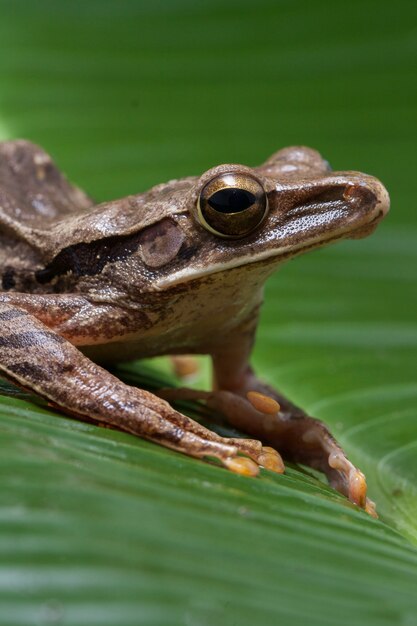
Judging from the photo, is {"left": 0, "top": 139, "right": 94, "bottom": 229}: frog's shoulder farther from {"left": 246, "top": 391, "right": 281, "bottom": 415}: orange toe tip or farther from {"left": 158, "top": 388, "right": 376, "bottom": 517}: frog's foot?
{"left": 246, "top": 391, "right": 281, "bottom": 415}: orange toe tip

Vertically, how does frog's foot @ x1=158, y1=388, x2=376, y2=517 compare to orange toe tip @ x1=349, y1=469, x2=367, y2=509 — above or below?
above

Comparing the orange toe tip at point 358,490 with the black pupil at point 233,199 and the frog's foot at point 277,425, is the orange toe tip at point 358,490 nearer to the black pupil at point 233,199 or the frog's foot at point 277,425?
the frog's foot at point 277,425

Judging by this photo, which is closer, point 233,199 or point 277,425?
point 233,199

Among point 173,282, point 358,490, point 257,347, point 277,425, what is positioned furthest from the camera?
point 257,347

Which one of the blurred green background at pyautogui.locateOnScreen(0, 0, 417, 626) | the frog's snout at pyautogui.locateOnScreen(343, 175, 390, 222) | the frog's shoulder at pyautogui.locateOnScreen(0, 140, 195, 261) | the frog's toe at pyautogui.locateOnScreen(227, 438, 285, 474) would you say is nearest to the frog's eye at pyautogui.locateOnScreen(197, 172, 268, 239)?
the frog's shoulder at pyautogui.locateOnScreen(0, 140, 195, 261)

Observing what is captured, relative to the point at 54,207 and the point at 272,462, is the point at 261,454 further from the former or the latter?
the point at 54,207

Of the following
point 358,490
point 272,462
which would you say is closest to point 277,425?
point 358,490

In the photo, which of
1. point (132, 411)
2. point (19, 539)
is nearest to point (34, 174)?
point (132, 411)
